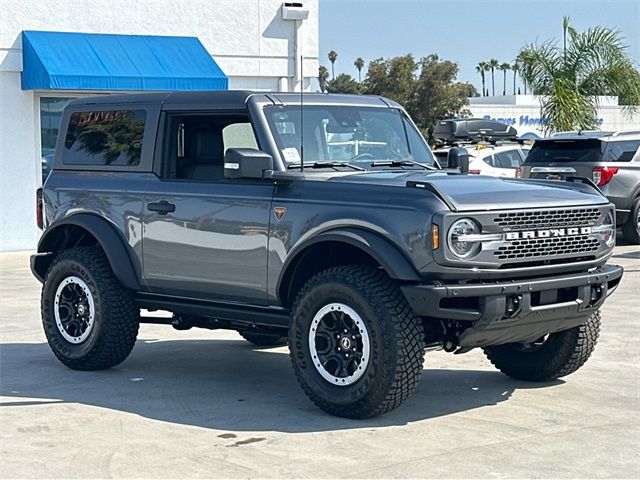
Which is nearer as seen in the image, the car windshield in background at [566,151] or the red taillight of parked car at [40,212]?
the red taillight of parked car at [40,212]

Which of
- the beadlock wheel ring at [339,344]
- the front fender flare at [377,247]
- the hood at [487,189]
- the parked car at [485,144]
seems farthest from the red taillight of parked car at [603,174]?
the beadlock wheel ring at [339,344]

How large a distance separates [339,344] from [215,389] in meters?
1.40

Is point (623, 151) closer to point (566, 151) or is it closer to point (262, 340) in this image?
point (566, 151)

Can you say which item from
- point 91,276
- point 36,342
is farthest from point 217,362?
point 36,342

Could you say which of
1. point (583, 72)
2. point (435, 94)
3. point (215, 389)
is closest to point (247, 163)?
point (215, 389)

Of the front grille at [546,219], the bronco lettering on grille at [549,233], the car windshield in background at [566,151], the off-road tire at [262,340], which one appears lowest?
the off-road tire at [262,340]

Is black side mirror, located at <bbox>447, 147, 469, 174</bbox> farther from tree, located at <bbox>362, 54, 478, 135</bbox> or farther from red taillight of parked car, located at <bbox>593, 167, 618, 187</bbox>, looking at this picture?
tree, located at <bbox>362, 54, 478, 135</bbox>

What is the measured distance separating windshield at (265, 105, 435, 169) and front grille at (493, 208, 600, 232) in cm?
145

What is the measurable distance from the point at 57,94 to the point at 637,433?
15.5 m

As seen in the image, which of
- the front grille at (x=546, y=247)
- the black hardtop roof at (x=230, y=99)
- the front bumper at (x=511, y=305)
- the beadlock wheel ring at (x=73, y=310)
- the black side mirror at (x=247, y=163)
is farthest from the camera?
the beadlock wheel ring at (x=73, y=310)

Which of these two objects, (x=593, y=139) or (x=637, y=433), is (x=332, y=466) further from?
(x=593, y=139)

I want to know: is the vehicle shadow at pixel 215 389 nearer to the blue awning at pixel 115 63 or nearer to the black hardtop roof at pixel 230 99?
the black hardtop roof at pixel 230 99

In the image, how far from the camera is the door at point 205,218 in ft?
26.2

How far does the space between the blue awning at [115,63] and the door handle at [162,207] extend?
11.4m
